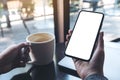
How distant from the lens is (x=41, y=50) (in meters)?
0.74

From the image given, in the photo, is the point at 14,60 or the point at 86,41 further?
the point at 14,60

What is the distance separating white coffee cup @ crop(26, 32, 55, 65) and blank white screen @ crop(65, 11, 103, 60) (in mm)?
102

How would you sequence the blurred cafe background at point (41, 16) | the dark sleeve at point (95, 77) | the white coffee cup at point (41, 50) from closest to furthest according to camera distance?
the dark sleeve at point (95, 77) → the white coffee cup at point (41, 50) → the blurred cafe background at point (41, 16)

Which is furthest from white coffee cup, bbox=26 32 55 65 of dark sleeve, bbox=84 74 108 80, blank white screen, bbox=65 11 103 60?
dark sleeve, bbox=84 74 108 80

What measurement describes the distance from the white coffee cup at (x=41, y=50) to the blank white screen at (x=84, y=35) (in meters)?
0.10

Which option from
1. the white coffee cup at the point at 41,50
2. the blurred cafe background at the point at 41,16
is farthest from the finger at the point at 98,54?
the blurred cafe background at the point at 41,16

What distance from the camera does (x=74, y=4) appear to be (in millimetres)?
1091

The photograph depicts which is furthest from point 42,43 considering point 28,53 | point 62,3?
point 62,3

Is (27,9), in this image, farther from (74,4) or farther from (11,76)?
(11,76)

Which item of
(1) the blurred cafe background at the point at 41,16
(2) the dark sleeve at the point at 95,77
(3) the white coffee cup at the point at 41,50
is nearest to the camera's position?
(2) the dark sleeve at the point at 95,77

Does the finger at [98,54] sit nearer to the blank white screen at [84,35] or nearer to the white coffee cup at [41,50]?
the blank white screen at [84,35]

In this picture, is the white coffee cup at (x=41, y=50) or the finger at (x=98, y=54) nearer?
the finger at (x=98, y=54)

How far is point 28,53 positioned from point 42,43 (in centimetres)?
8

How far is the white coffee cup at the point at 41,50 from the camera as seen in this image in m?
0.73
